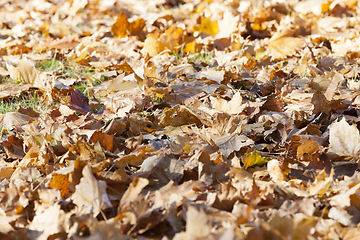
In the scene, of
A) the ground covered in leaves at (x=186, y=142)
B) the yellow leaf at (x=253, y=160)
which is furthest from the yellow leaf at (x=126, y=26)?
the yellow leaf at (x=253, y=160)

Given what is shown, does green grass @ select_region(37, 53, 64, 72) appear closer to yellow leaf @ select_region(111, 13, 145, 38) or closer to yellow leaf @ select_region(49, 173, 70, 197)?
yellow leaf @ select_region(111, 13, 145, 38)

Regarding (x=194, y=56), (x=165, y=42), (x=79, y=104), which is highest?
(x=79, y=104)

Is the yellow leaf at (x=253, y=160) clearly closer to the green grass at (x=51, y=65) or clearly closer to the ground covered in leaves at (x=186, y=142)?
the ground covered in leaves at (x=186, y=142)

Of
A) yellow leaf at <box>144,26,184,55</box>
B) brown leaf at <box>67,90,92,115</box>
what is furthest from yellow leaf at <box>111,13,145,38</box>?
brown leaf at <box>67,90,92,115</box>

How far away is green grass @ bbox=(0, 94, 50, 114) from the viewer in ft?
6.75

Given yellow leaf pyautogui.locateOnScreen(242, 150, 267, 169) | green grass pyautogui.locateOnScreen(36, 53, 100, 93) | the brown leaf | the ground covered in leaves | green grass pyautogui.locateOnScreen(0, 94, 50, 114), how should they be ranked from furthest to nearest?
green grass pyautogui.locateOnScreen(36, 53, 100, 93) < green grass pyautogui.locateOnScreen(0, 94, 50, 114) < the brown leaf < yellow leaf pyautogui.locateOnScreen(242, 150, 267, 169) < the ground covered in leaves

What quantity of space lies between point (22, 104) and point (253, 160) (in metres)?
1.62

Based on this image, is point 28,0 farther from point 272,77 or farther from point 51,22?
point 272,77

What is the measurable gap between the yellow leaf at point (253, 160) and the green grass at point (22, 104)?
1.38m

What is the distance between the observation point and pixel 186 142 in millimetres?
1449

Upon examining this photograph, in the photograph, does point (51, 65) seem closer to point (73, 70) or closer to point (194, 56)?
point (73, 70)

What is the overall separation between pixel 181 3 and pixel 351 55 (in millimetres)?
3336

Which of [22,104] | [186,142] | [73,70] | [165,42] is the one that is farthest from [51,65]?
[186,142]

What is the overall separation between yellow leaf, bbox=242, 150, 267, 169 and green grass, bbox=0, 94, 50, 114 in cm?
138
